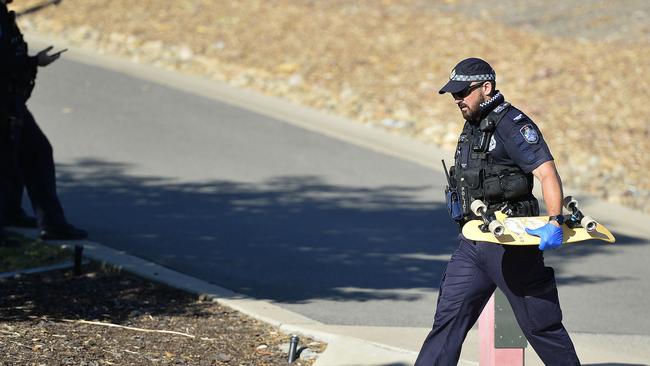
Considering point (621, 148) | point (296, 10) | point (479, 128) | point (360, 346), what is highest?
point (296, 10)

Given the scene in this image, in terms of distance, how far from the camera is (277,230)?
9.41 m

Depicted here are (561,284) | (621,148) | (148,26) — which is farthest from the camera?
(148,26)

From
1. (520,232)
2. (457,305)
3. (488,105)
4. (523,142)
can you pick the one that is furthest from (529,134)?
(457,305)

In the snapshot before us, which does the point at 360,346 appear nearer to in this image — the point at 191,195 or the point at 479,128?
the point at 479,128

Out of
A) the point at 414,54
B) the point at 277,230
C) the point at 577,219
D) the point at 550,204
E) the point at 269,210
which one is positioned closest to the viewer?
the point at 550,204

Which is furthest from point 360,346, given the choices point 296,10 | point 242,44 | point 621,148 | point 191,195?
point 296,10

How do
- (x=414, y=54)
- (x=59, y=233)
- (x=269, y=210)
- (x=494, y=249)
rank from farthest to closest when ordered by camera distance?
(x=414, y=54) < (x=269, y=210) < (x=59, y=233) < (x=494, y=249)

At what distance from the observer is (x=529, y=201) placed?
5.54 meters

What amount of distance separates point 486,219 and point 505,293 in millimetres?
448

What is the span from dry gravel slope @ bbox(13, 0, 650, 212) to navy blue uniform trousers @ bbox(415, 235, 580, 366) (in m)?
5.88

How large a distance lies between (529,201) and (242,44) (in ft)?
34.5

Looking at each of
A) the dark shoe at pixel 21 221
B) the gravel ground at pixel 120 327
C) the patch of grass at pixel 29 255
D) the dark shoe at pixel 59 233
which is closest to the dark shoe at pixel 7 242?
the patch of grass at pixel 29 255

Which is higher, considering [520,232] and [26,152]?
[26,152]

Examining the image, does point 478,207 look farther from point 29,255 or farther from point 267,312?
point 29,255
